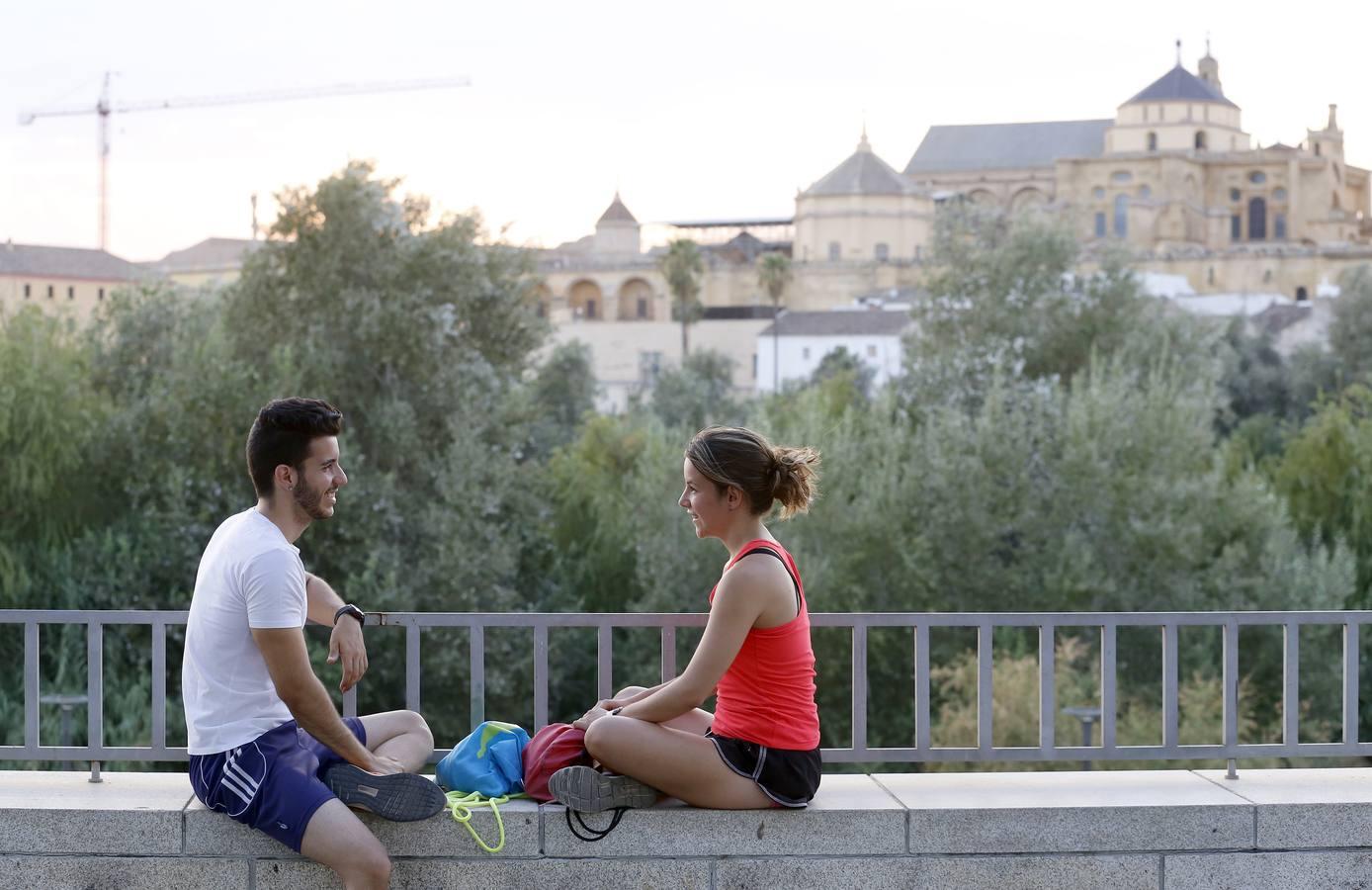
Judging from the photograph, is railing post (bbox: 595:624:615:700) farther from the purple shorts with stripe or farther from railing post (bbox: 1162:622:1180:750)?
railing post (bbox: 1162:622:1180:750)

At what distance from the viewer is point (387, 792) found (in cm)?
393

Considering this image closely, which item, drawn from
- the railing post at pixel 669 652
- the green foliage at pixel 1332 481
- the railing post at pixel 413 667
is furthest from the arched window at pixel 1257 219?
the railing post at pixel 413 667

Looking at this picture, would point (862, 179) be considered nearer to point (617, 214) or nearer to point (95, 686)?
point (617, 214)

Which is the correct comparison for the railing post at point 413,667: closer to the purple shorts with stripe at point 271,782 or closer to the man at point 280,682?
the man at point 280,682

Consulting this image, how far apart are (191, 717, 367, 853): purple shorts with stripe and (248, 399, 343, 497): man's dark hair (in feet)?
1.93

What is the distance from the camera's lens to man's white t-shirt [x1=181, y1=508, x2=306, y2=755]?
3.63 meters

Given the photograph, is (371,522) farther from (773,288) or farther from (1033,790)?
(773,288)

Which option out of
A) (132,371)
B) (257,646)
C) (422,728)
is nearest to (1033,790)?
(422,728)

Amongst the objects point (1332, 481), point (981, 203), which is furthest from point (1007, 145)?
point (1332, 481)

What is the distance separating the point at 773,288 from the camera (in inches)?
3383

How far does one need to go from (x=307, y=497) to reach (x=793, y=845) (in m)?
1.49

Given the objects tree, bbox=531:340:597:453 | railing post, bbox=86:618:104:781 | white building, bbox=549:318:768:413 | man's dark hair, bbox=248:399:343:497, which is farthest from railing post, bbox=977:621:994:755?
white building, bbox=549:318:768:413

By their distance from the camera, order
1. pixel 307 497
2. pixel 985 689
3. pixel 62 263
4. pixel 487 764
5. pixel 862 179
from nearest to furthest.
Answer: pixel 307 497 → pixel 487 764 → pixel 985 689 → pixel 62 263 → pixel 862 179

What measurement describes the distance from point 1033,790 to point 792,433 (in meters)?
20.9
